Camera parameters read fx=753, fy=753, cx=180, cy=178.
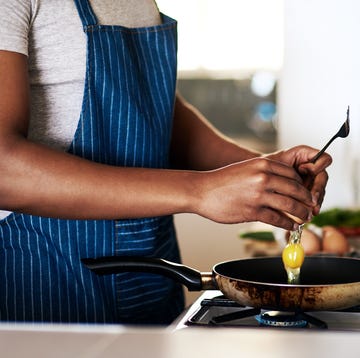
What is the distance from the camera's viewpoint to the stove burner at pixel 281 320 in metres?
1.11

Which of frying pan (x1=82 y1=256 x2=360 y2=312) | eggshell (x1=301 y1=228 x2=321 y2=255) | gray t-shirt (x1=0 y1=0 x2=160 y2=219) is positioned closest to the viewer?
frying pan (x1=82 y1=256 x2=360 y2=312)

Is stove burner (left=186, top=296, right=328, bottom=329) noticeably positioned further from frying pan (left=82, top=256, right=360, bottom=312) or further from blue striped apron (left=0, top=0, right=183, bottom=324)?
blue striped apron (left=0, top=0, right=183, bottom=324)

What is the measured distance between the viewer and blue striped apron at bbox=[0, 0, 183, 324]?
134cm

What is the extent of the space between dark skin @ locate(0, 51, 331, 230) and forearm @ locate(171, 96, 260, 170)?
1.56 feet

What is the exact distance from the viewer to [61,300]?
1.34 metres

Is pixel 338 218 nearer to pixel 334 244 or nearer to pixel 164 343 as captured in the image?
pixel 334 244

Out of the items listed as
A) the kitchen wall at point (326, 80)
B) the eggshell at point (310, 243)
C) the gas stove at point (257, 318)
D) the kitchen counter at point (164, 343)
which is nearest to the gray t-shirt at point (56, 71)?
the gas stove at point (257, 318)

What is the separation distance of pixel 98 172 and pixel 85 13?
364mm

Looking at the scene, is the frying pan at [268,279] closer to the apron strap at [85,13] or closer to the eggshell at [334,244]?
the apron strap at [85,13]

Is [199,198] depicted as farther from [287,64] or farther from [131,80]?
[287,64]

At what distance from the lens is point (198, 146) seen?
169cm

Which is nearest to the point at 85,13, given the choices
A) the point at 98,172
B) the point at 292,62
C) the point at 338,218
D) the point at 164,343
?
the point at 98,172

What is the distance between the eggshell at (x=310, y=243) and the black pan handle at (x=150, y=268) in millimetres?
873

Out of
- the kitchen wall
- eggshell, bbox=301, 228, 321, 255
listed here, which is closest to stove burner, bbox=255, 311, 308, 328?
eggshell, bbox=301, 228, 321, 255
